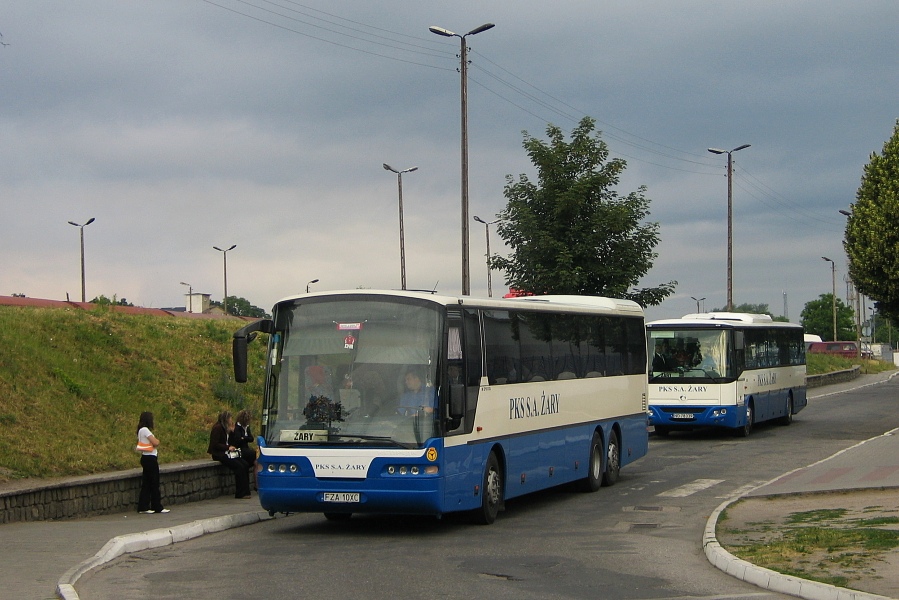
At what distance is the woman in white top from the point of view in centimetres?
1578

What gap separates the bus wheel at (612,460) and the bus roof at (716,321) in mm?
10209

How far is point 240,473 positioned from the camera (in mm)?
18281

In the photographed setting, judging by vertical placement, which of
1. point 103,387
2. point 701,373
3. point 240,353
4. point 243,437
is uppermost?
point 240,353

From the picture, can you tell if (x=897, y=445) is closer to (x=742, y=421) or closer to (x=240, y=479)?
(x=742, y=421)

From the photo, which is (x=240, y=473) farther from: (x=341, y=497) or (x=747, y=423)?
(x=747, y=423)

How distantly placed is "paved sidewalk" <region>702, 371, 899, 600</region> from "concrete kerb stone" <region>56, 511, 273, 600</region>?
5.70 meters

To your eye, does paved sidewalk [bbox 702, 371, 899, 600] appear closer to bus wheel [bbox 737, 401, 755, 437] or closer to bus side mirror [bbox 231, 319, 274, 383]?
bus wheel [bbox 737, 401, 755, 437]

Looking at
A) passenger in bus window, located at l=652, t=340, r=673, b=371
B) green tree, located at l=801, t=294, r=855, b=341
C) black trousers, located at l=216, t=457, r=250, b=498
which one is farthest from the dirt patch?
green tree, located at l=801, t=294, r=855, b=341

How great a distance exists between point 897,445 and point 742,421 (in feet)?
22.0

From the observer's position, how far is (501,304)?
16.2 m

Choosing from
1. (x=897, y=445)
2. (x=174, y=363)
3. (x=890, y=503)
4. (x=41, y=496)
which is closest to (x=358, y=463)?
(x=41, y=496)

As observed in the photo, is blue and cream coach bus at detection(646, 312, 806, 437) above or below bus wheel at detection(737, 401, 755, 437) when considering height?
above

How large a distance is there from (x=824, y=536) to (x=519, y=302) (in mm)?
6207

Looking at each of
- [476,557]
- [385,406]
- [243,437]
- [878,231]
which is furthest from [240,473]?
[878,231]
